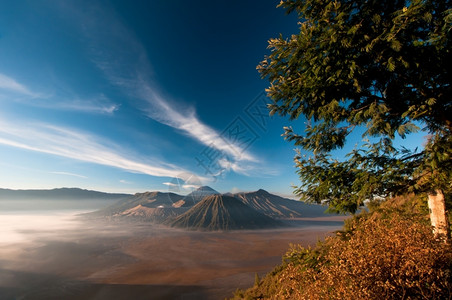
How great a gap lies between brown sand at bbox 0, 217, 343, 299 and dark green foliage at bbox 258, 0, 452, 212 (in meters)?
11.1

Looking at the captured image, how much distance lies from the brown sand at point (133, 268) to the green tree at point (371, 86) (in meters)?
11.1

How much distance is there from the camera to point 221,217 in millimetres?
104375

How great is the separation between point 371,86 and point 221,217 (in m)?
107

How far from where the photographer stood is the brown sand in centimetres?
2916

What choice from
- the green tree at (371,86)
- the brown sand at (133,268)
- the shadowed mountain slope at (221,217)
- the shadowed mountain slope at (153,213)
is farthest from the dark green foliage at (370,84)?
the shadowed mountain slope at (153,213)

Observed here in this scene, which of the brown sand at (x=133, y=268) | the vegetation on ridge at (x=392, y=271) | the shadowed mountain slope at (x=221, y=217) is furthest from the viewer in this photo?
the shadowed mountain slope at (x=221, y=217)

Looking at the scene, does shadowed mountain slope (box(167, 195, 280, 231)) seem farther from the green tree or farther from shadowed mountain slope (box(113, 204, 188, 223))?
the green tree

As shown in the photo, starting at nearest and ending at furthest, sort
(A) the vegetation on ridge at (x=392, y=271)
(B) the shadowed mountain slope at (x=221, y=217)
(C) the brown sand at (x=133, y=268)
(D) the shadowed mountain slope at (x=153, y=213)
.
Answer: (A) the vegetation on ridge at (x=392, y=271), (C) the brown sand at (x=133, y=268), (B) the shadowed mountain slope at (x=221, y=217), (D) the shadowed mountain slope at (x=153, y=213)

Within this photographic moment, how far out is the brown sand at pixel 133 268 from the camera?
1148 inches

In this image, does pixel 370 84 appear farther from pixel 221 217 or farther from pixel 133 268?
pixel 221 217

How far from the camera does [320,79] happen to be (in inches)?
171

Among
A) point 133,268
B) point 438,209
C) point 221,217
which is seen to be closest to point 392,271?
point 438,209

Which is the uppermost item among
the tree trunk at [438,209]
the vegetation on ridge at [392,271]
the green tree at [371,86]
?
the green tree at [371,86]

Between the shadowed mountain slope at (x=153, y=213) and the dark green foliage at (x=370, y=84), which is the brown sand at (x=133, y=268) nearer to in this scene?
the dark green foliage at (x=370, y=84)
